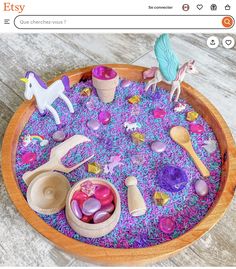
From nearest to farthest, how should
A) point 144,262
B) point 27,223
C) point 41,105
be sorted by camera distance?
point 144,262 → point 27,223 → point 41,105

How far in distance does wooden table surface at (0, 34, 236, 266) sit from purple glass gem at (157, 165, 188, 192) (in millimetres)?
119

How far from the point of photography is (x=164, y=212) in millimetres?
838

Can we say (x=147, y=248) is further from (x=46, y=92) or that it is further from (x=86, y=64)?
(x=86, y=64)

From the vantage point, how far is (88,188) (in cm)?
81

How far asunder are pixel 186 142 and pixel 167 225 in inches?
8.9

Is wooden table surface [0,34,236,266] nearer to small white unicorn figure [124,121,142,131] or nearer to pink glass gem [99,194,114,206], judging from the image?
pink glass gem [99,194,114,206]

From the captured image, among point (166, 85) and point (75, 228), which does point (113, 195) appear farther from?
point (166, 85)

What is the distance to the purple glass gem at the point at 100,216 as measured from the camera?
77 centimetres

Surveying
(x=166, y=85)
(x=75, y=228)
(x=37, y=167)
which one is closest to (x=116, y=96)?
(x=166, y=85)

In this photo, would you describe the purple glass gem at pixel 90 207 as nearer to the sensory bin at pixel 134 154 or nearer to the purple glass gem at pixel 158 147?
the sensory bin at pixel 134 154

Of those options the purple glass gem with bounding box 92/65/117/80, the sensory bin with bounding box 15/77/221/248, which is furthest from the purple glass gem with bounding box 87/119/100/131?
the purple glass gem with bounding box 92/65/117/80

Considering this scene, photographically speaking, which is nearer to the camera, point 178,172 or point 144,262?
point 144,262
